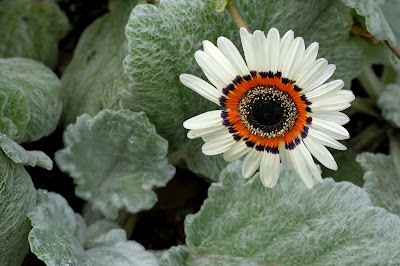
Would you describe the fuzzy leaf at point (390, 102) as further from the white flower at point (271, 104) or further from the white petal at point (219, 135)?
the white petal at point (219, 135)

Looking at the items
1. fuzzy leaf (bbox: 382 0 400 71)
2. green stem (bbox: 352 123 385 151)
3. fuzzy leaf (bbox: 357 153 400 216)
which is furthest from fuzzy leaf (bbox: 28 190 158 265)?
fuzzy leaf (bbox: 382 0 400 71)

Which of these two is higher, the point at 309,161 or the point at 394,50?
the point at 394,50

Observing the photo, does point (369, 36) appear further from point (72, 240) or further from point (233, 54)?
point (72, 240)

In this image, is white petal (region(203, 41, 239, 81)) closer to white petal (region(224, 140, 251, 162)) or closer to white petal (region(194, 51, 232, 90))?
white petal (region(194, 51, 232, 90))

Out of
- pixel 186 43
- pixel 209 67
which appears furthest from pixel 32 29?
pixel 209 67

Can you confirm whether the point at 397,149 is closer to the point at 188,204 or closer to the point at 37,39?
the point at 188,204

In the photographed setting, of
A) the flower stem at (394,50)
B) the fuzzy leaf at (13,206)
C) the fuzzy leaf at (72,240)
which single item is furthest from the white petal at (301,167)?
the fuzzy leaf at (13,206)

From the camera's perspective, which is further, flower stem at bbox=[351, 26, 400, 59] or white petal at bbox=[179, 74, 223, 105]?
flower stem at bbox=[351, 26, 400, 59]
